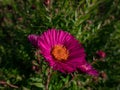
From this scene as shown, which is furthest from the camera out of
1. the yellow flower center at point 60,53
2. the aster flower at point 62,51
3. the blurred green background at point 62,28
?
the blurred green background at point 62,28

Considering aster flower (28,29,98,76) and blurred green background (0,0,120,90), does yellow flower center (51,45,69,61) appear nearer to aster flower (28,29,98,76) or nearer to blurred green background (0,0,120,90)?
aster flower (28,29,98,76)

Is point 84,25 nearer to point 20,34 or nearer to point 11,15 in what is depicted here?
point 20,34

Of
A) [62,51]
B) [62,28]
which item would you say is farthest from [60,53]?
[62,28]

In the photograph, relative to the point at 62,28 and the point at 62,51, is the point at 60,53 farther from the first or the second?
the point at 62,28

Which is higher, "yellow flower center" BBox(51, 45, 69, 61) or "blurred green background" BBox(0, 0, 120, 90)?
"blurred green background" BBox(0, 0, 120, 90)

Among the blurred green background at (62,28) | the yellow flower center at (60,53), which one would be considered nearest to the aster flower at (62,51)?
the yellow flower center at (60,53)

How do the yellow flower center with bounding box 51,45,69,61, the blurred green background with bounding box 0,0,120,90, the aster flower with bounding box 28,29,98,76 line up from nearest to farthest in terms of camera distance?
1. the aster flower with bounding box 28,29,98,76
2. the yellow flower center with bounding box 51,45,69,61
3. the blurred green background with bounding box 0,0,120,90

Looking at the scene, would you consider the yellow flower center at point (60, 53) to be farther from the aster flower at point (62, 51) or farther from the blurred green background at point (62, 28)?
the blurred green background at point (62, 28)

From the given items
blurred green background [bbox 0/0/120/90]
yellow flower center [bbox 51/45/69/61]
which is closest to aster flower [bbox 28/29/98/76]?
yellow flower center [bbox 51/45/69/61]

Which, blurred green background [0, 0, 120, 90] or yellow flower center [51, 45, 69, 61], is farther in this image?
blurred green background [0, 0, 120, 90]
